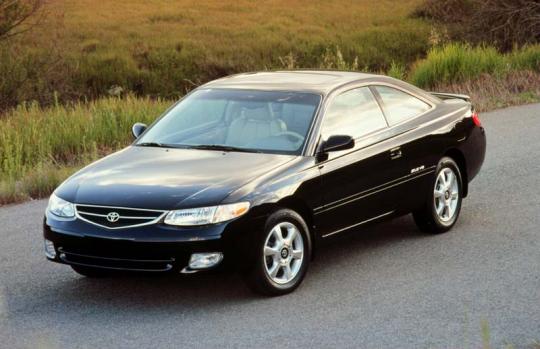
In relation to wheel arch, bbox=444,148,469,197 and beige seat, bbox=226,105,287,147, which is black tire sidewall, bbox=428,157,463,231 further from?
beige seat, bbox=226,105,287,147

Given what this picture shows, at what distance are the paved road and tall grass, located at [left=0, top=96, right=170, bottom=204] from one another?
1.85 m

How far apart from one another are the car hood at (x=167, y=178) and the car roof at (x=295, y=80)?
83 centimetres

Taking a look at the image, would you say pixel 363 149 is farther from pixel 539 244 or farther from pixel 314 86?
pixel 539 244

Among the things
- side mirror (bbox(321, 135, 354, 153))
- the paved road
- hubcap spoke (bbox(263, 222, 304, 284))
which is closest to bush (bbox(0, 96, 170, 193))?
the paved road

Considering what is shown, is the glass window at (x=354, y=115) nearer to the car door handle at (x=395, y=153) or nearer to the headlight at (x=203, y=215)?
the car door handle at (x=395, y=153)

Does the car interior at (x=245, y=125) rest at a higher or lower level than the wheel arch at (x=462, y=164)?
higher

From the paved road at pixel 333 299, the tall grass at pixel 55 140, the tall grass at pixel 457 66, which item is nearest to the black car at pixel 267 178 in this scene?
the paved road at pixel 333 299

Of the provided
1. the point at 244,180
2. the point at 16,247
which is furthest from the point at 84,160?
the point at 244,180

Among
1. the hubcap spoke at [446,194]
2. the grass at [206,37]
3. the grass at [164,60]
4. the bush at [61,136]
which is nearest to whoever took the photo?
the hubcap spoke at [446,194]

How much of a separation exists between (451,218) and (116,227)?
3342 millimetres

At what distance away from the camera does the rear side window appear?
31.4 ft

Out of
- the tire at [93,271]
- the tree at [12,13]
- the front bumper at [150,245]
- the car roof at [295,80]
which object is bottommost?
the tree at [12,13]

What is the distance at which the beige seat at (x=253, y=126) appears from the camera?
8.84 meters

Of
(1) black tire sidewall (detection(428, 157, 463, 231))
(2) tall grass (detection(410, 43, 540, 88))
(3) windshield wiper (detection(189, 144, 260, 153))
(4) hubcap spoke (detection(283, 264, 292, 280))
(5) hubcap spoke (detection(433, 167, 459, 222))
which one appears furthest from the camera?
(2) tall grass (detection(410, 43, 540, 88))
